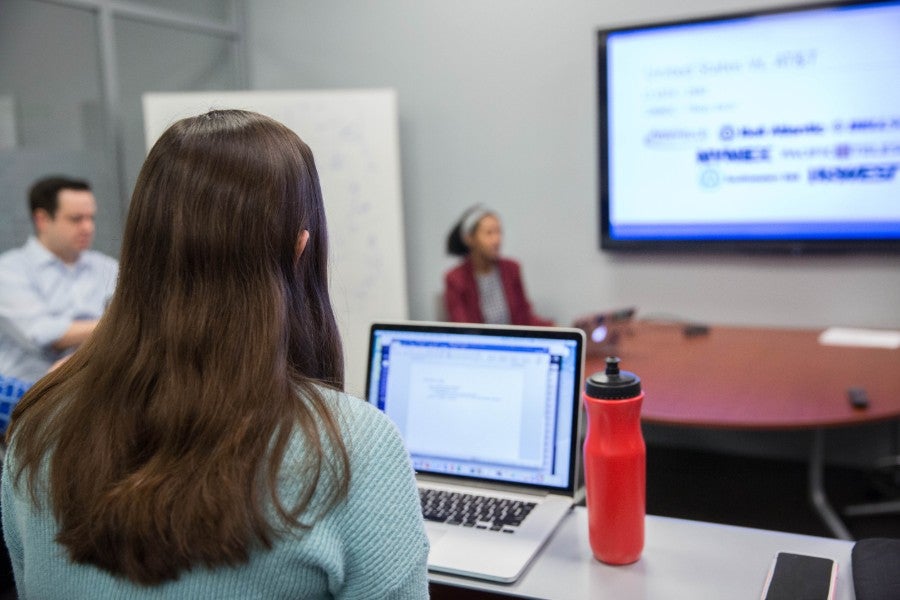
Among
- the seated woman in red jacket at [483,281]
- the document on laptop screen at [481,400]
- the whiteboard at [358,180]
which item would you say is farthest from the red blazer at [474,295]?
the document on laptop screen at [481,400]

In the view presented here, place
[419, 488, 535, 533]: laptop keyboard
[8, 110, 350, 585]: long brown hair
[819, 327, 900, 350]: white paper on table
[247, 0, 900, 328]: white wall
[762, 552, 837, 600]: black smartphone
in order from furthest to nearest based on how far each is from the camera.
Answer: [247, 0, 900, 328]: white wall → [819, 327, 900, 350]: white paper on table → [419, 488, 535, 533]: laptop keyboard → [762, 552, 837, 600]: black smartphone → [8, 110, 350, 585]: long brown hair

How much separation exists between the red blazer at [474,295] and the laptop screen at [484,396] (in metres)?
2.08

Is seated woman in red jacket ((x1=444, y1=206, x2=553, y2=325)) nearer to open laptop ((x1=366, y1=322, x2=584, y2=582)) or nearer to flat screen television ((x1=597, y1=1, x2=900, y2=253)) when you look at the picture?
flat screen television ((x1=597, y1=1, x2=900, y2=253))

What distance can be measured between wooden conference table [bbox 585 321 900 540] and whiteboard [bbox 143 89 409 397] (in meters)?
1.30

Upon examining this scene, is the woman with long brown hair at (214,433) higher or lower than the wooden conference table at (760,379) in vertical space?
higher

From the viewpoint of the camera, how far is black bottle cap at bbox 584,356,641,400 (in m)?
1.03

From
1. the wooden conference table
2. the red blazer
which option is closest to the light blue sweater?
the wooden conference table

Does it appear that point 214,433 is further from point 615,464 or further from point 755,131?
point 755,131

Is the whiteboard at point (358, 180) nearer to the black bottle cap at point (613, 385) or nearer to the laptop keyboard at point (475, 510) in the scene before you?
the laptop keyboard at point (475, 510)

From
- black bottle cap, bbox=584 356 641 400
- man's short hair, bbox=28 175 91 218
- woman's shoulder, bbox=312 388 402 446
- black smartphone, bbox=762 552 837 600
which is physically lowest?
black smartphone, bbox=762 552 837 600

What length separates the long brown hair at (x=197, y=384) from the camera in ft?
2.33

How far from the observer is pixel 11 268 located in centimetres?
288

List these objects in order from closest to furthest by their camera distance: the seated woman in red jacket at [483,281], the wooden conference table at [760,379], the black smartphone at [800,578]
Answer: the black smartphone at [800,578], the wooden conference table at [760,379], the seated woman in red jacket at [483,281]

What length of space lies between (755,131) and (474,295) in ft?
4.44
